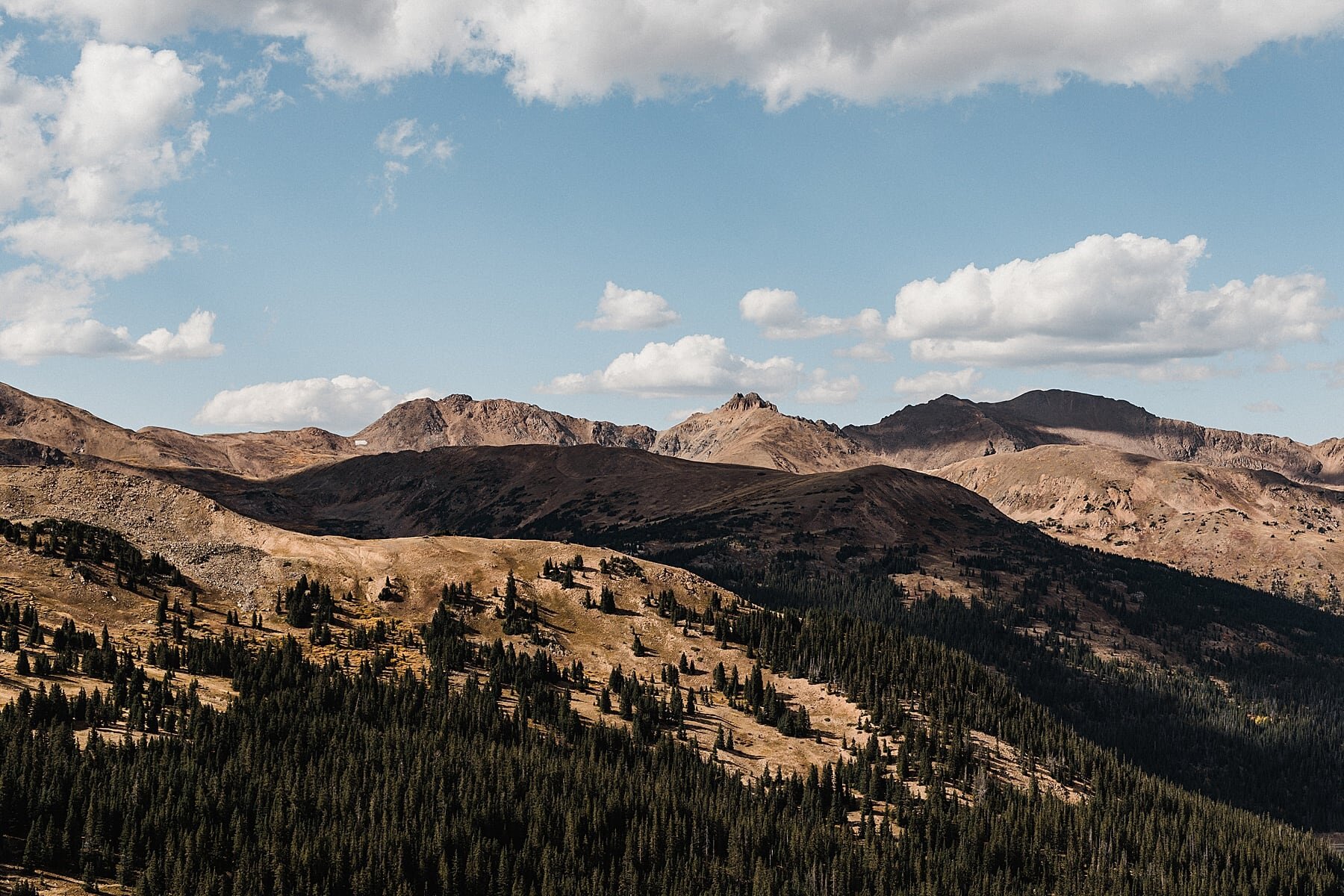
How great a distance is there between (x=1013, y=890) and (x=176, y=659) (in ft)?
550

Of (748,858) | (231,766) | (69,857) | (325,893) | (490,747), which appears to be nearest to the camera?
(69,857)

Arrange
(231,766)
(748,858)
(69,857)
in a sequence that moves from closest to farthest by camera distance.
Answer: (69,857) → (231,766) → (748,858)

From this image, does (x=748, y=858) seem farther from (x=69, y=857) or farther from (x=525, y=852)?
(x=69, y=857)

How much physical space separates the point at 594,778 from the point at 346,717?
159ft

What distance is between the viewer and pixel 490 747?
191375mm

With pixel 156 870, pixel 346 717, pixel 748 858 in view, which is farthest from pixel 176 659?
pixel 748 858

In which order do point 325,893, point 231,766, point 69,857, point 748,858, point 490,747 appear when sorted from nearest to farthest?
point 69,857 < point 325,893 < point 231,766 < point 748,858 < point 490,747

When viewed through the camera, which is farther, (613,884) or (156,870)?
(613,884)

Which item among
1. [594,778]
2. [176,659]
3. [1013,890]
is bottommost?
[1013,890]

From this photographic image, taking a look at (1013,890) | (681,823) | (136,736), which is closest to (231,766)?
(136,736)

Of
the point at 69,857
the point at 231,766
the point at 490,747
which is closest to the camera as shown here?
the point at 69,857

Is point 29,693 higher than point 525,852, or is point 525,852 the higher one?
point 29,693

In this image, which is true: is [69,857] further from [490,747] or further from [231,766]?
[490,747]

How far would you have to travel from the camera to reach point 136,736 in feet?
528
